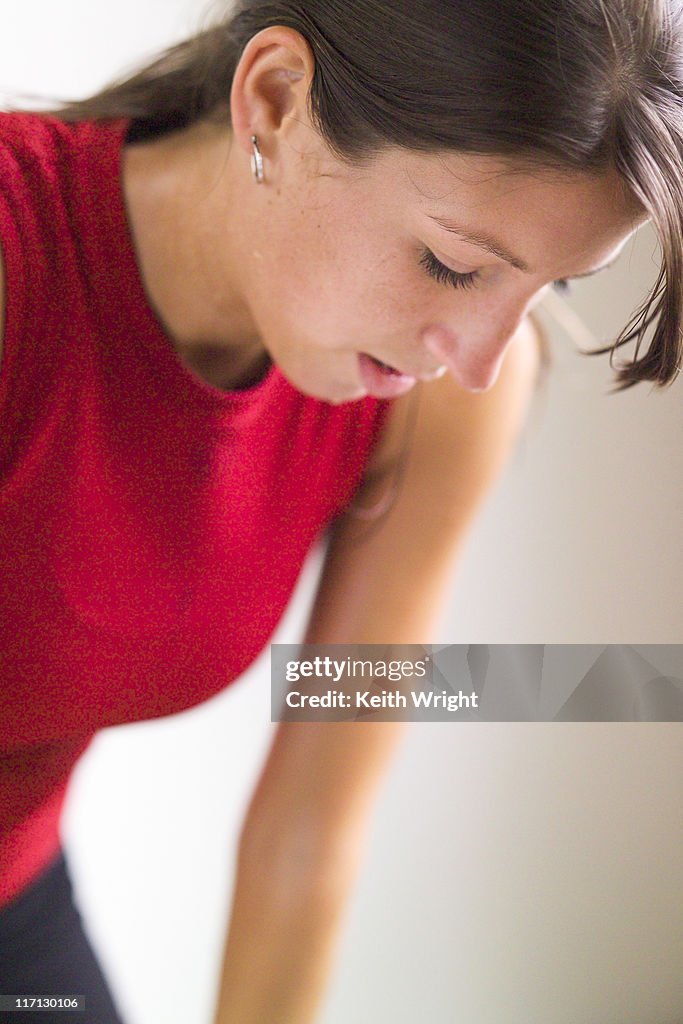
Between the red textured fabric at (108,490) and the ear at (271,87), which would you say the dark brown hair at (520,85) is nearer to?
the ear at (271,87)

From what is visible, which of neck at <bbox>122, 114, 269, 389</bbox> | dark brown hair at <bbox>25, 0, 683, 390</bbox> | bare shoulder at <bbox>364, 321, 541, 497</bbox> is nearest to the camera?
dark brown hair at <bbox>25, 0, 683, 390</bbox>

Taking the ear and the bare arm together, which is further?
the bare arm

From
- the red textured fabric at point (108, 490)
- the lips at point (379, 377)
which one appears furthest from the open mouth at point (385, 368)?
the red textured fabric at point (108, 490)

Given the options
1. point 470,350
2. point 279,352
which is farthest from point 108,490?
point 470,350

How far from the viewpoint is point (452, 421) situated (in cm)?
78

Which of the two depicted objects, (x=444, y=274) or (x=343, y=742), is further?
(x=343, y=742)

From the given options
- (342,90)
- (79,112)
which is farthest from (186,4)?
(342,90)

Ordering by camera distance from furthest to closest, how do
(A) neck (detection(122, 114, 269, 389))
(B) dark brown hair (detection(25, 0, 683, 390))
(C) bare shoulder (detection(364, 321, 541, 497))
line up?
(C) bare shoulder (detection(364, 321, 541, 497))
(A) neck (detection(122, 114, 269, 389))
(B) dark brown hair (detection(25, 0, 683, 390))

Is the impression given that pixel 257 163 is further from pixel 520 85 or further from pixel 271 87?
pixel 520 85

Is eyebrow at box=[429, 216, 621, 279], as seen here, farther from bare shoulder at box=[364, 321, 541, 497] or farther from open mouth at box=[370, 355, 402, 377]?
bare shoulder at box=[364, 321, 541, 497]

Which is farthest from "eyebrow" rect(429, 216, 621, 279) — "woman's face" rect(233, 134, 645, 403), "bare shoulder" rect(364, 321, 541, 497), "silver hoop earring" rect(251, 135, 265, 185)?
"bare shoulder" rect(364, 321, 541, 497)

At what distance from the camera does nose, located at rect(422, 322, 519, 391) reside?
22.7 inches

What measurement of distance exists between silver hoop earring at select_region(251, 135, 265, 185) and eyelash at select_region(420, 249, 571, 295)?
0.10 metres

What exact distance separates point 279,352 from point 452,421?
0.58 ft
